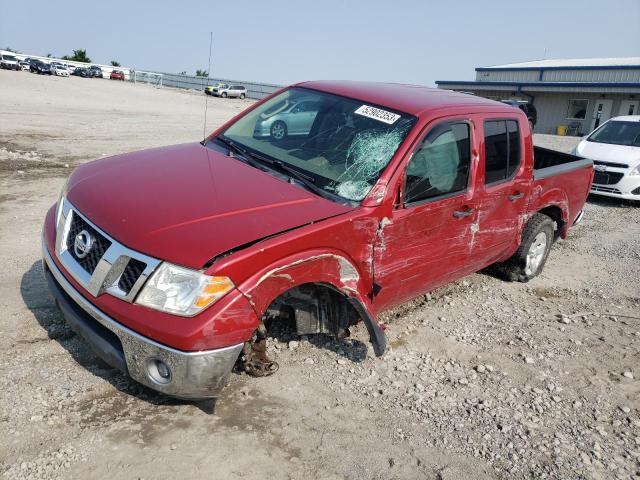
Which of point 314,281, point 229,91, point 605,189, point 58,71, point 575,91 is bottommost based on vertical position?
point 314,281

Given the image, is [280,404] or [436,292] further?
[436,292]

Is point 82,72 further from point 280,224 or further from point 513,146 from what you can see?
point 280,224

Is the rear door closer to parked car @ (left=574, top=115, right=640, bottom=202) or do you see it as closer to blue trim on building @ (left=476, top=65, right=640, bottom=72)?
parked car @ (left=574, top=115, right=640, bottom=202)

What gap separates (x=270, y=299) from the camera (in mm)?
2814

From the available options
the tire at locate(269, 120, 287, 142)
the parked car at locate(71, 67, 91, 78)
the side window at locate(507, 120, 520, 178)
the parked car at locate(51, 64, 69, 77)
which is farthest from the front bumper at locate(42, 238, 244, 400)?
the parked car at locate(71, 67, 91, 78)

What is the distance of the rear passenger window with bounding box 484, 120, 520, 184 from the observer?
4312mm

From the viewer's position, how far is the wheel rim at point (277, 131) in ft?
13.3

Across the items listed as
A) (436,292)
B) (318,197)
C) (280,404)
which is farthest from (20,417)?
(436,292)

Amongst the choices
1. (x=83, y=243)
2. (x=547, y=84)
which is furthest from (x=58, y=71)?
(x=83, y=243)

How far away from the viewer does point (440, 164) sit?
385cm

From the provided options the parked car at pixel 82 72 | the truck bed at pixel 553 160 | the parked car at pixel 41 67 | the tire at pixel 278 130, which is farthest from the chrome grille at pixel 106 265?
the parked car at pixel 82 72

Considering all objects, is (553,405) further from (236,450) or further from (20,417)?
(20,417)

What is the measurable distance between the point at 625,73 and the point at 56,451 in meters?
37.5

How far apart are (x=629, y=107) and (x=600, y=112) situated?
5.46ft
